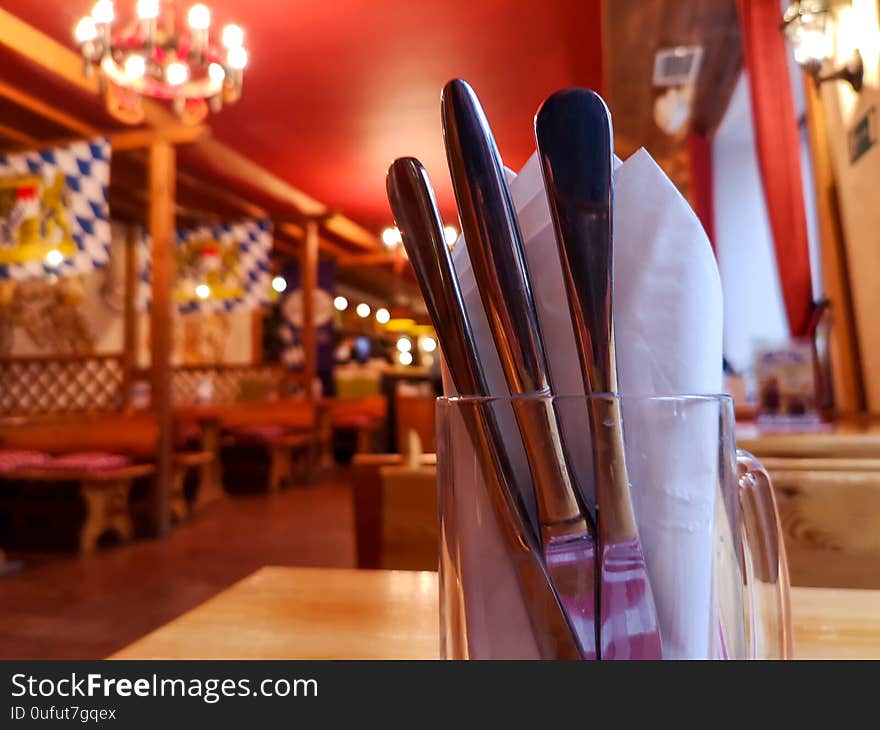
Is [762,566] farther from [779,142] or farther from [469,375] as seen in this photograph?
[779,142]

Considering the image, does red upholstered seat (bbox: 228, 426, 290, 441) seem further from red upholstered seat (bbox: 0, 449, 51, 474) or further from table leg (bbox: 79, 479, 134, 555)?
red upholstered seat (bbox: 0, 449, 51, 474)

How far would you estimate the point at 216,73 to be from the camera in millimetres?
3537

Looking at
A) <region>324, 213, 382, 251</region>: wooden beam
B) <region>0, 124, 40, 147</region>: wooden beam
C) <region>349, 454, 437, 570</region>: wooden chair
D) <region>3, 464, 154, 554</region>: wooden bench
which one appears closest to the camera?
<region>349, 454, 437, 570</region>: wooden chair

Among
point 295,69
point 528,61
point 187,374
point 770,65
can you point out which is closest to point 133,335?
point 187,374

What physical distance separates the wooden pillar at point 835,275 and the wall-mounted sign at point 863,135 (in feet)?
1.26

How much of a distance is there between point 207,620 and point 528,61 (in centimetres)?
449

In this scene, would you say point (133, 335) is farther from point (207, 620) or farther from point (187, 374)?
point (207, 620)

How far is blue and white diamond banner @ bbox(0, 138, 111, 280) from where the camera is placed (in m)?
4.30

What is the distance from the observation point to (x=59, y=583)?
3.46 meters

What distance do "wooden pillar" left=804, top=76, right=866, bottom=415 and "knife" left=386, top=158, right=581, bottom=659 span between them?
291cm

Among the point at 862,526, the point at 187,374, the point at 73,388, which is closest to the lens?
the point at 862,526

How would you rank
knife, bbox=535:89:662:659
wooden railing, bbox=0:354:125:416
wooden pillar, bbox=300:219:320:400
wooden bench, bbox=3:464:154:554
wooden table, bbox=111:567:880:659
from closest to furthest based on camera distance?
knife, bbox=535:89:662:659, wooden table, bbox=111:567:880:659, wooden bench, bbox=3:464:154:554, wooden railing, bbox=0:354:125:416, wooden pillar, bbox=300:219:320:400

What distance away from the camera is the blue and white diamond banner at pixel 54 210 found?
4.30 metres

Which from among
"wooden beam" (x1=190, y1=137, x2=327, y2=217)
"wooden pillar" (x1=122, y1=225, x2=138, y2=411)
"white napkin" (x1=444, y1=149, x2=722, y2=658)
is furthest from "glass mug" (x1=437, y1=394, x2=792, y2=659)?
"wooden pillar" (x1=122, y1=225, x2=138, y2=411)
